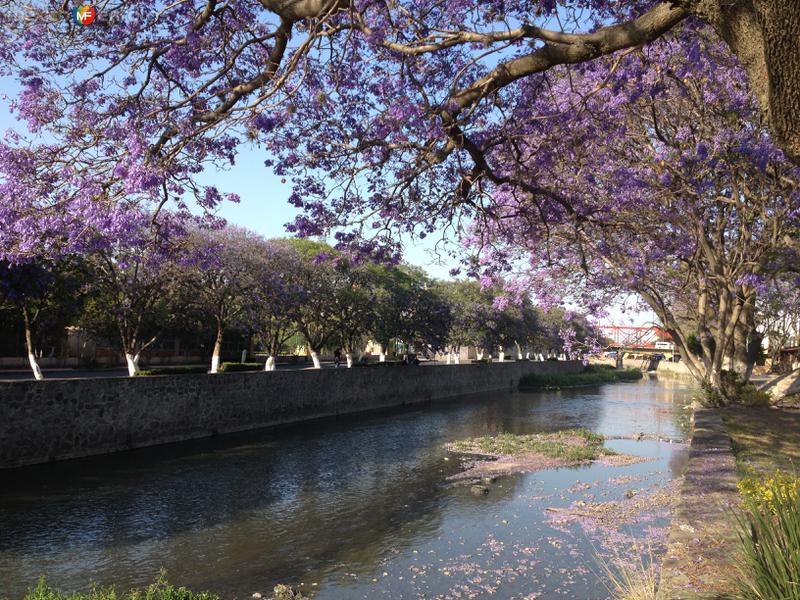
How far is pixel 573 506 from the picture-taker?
37.8 ft

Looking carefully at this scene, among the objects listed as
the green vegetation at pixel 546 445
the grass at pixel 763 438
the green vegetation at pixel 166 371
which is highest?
the green vegetation at pixel 166 371

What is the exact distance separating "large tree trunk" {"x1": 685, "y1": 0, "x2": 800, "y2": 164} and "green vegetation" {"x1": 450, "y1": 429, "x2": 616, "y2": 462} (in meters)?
13.5

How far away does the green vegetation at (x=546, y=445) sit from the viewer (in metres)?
16.9

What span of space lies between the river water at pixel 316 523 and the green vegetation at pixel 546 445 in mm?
904

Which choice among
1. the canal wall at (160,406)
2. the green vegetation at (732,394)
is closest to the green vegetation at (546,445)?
Answer: the green vegetation at (732,394)

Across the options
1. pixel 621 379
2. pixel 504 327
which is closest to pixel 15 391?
pixel 504 327

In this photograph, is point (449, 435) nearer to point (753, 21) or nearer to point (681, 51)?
point (681, 51)

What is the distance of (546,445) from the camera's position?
714 inches

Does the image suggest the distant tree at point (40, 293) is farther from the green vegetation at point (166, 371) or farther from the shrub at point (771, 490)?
the shrub at point (771, 490)

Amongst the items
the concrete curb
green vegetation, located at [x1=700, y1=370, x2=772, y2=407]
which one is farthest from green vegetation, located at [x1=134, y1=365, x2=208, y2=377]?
the concrete curb

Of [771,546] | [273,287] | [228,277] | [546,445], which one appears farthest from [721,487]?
[273,287]

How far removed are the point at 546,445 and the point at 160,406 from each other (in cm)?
1078

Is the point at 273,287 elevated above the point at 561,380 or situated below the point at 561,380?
above

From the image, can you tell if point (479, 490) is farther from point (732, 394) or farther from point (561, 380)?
point (561, 380)
